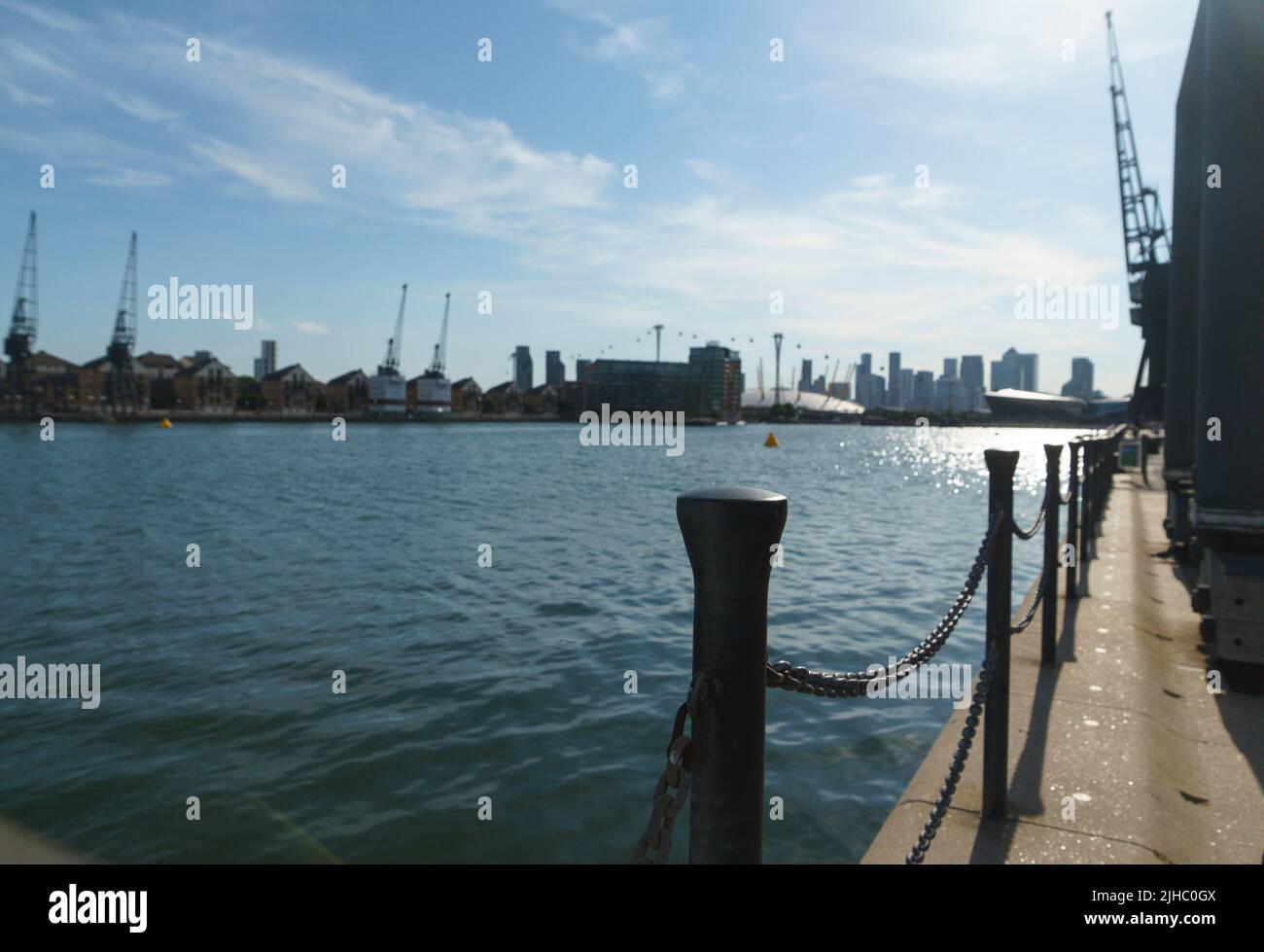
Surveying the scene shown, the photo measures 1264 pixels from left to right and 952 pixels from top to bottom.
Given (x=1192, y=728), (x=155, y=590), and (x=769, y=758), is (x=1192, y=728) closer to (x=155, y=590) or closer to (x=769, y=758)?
(x=769, y=758)

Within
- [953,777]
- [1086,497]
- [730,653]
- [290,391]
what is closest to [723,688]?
[730,653]

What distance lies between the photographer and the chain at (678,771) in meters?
1.50

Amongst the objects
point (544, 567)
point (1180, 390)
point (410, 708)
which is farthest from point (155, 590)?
point (1180, 390)

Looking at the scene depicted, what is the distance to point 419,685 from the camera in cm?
820

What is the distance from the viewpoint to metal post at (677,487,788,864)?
1.51 metres

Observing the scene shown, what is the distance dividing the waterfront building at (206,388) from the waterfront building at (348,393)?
66.2 feet

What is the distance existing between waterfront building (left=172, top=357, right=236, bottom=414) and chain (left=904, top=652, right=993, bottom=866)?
531ft

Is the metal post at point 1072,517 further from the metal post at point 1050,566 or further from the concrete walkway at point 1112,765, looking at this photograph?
the metal post at point 1050,566

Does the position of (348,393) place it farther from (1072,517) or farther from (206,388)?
(1072,517)

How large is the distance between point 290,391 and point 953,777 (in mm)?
180028

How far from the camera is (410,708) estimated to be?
7496mm

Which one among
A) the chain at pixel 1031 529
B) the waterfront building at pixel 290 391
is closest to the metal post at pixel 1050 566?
the chain at pixel 1031 529

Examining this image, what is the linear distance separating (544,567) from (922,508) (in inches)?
649
